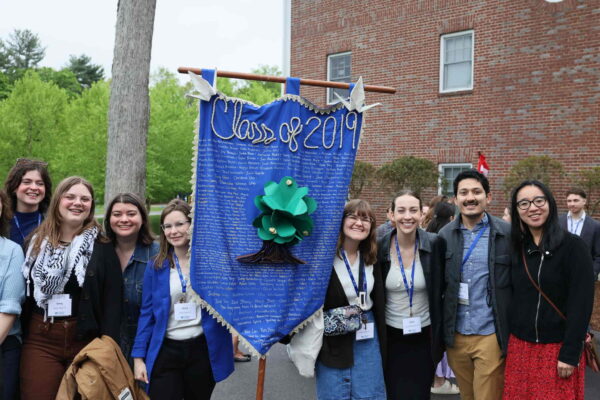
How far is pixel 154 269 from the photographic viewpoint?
10.3 feet

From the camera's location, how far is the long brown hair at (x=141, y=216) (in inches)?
131

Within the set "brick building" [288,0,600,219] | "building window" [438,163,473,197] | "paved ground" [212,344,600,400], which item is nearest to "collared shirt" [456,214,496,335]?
"paved ground" [212,344,600,400]

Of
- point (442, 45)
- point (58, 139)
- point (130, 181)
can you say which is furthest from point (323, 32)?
point (58, 139)

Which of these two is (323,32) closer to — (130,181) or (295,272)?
(130,181)

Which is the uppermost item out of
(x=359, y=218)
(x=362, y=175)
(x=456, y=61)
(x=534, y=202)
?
(x=456, y=61)

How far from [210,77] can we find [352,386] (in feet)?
6.60

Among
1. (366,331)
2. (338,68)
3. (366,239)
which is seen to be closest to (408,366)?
(366,331)

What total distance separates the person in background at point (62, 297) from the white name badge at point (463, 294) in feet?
6.87

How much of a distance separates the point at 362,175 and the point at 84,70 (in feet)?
178

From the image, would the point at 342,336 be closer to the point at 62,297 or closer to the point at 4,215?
the point at 62,297

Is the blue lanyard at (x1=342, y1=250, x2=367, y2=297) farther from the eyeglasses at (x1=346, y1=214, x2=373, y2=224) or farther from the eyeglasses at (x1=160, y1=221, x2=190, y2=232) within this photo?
the eyeglasses at (x1=160, y1=221, x2=190, y2=232)

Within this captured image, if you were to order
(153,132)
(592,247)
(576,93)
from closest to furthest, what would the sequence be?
(592,247) < (576,93) < (153,132)

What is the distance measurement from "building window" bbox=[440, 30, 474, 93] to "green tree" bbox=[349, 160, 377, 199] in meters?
2.44

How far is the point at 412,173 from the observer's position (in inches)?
456
